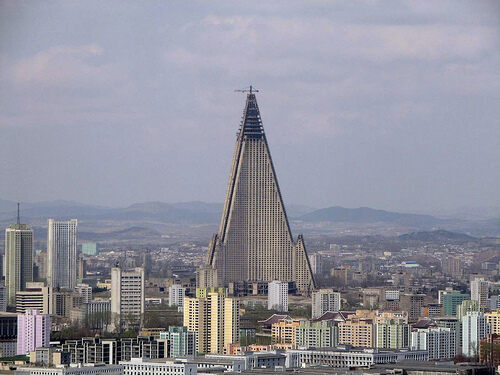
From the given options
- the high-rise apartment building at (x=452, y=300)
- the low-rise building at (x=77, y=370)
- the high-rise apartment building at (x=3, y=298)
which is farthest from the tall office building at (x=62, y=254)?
the low-rise building at (x=77, y=370)

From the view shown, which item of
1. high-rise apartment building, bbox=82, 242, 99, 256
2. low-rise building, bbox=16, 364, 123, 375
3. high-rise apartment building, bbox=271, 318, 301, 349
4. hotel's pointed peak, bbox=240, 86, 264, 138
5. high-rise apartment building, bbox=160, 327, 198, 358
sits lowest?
low-rise building, bbox=16, 364, 123, 375

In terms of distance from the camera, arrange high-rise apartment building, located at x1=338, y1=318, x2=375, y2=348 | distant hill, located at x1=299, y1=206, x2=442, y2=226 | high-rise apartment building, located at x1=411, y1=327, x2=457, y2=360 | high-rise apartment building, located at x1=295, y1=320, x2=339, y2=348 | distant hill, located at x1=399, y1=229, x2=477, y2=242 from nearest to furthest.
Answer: high-rise apartment building, located at x1=411, y1=327, x2=457, y2=360 → high-rise apartment building, located at x1=295, y1=320, x2=339, y2=348 → high-rise apartment building, located at x1=338, y1=318, x2=375, y2=348 → distant hill, located at x1=299, y1=206, x2=442, y2=226 → distant hill, located at x1=399, y1=229, x2=477, y2=242

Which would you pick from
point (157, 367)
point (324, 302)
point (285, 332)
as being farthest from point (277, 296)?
point (157, 367)

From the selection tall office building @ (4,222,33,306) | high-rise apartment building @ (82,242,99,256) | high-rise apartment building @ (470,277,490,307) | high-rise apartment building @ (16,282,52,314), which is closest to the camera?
high-rise apartment building @ (16,282,52,314)

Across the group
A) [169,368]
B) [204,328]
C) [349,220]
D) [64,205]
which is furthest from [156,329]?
[349,220]

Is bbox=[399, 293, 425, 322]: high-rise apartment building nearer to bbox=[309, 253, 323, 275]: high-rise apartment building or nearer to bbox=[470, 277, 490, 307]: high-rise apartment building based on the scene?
bbox=[470, 277, 490, 307]: high-rise apartment building

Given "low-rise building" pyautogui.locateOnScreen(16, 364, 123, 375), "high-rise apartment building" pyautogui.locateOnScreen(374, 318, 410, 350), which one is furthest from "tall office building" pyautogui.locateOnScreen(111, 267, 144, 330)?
"low-rise building" pyautogui.locateOnScreen(16, 364, 123, 375)

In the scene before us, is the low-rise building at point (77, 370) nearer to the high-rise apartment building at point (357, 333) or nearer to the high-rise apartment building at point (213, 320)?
the high-rise apartment building at point (213, 320)
